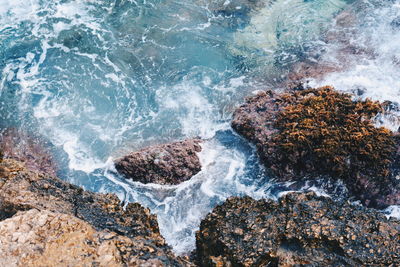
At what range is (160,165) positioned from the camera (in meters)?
9.65

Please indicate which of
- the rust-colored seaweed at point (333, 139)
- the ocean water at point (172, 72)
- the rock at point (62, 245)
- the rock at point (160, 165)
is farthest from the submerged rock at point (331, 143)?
the rock at point (62, 245)

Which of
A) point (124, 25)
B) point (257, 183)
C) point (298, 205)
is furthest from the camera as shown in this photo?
point (124, 25)

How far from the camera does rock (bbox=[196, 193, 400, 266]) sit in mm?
6309

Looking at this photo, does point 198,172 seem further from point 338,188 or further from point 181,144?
point 338,188

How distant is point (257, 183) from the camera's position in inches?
374

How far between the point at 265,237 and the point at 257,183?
2.91 meters

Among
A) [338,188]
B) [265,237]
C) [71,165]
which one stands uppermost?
[265,237]

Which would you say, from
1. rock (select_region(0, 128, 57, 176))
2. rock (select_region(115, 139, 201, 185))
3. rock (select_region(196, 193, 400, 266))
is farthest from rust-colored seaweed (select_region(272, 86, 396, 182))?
rock (select_region(0, 128, 57, 176))

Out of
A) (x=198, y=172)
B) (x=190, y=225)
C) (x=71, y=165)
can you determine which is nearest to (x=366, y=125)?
(x=198, y=172)

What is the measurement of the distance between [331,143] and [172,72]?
599cm

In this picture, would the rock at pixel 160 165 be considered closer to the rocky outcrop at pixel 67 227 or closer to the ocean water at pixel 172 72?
the ocean water at pixel 172 72

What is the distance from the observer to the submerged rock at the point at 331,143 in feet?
29.2

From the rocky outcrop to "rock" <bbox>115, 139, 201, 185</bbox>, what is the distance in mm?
2346

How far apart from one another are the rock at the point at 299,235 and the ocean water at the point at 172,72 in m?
1.74
